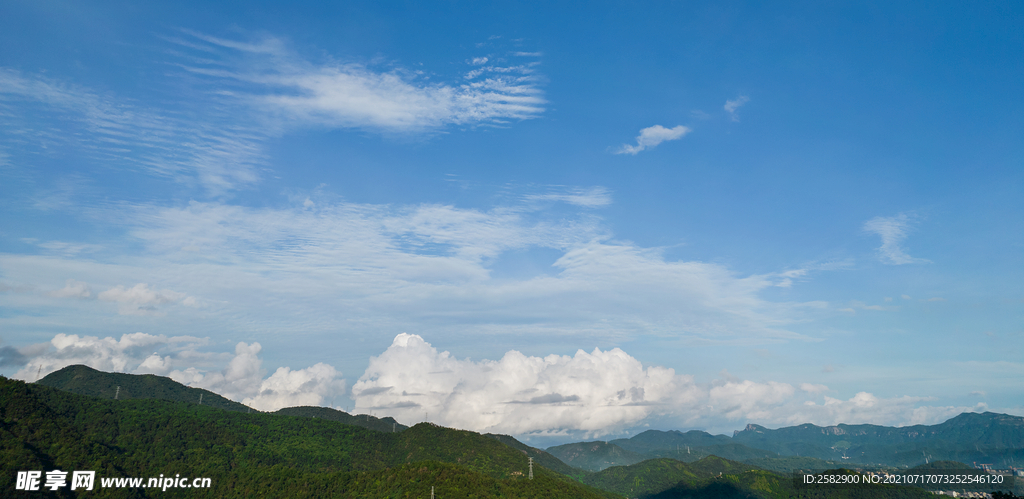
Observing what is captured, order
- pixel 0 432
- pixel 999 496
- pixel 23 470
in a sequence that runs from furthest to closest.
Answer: pixel 0 432
pixel 23 470
pixel 999 496

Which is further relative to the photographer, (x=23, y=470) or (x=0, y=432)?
(x=0, y=432)

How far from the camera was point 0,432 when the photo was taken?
7869 inches

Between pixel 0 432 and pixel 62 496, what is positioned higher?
pixel 0 432

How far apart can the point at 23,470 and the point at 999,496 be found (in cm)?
26622

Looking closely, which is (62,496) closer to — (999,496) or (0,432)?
(0,432)

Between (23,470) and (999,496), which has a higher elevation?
(999,496)

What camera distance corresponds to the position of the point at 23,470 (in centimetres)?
18788

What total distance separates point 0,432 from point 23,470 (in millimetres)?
23957

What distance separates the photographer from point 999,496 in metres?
94.8

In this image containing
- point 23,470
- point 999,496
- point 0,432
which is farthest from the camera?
point 0,432

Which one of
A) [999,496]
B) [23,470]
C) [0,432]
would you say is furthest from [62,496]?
[999,496]

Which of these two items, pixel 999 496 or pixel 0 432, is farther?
pixel 0 432

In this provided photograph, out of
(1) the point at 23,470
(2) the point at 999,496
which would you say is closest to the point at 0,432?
(1) the point at 23,470

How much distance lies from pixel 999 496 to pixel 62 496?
266431 mm
